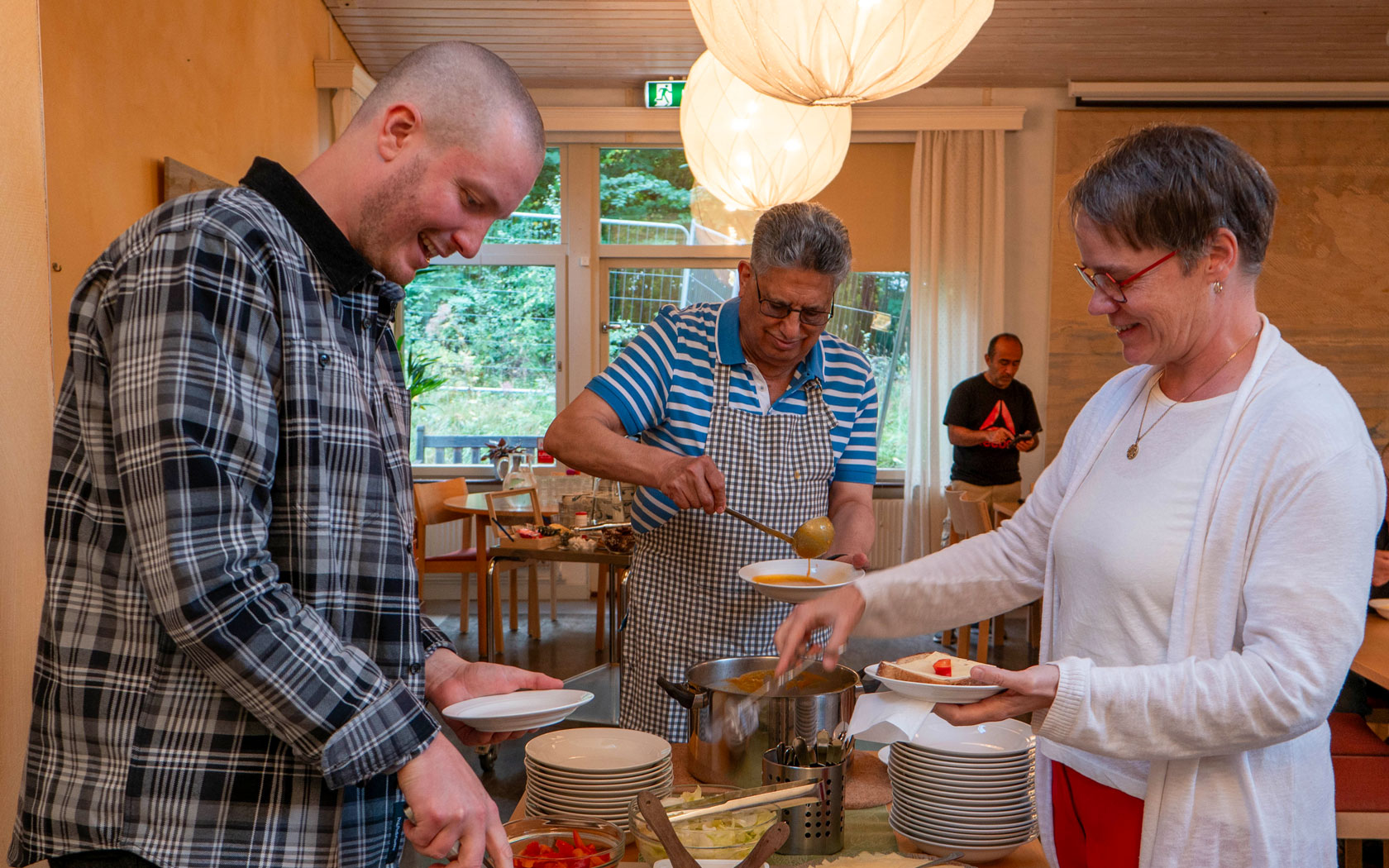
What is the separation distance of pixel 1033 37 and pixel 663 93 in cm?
229

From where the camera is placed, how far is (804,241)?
77.9 inches

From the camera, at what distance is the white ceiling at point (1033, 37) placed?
600 cm

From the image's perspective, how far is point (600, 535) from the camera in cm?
425

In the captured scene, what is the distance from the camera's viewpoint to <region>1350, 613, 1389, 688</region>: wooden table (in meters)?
2.53

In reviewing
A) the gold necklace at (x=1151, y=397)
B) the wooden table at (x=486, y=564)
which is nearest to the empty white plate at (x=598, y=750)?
the gold necklace at (x=1151, y=397)

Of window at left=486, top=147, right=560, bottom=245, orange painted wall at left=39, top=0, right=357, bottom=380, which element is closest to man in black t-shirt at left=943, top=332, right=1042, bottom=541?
window at left=486, top=147, right=560, bottom=245

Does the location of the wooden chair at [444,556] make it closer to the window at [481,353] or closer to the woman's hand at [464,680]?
the window at [481,353]

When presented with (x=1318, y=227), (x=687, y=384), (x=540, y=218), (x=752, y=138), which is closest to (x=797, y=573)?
(x=687, y=384)

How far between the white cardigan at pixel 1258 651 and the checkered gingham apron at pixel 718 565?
3.04ft

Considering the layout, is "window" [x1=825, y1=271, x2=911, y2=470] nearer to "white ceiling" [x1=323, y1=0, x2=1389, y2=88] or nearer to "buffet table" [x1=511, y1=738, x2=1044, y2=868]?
"white ceiling" [x1=323, y1=0, x2=1389, y2=88]

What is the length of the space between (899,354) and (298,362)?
6.53 metres

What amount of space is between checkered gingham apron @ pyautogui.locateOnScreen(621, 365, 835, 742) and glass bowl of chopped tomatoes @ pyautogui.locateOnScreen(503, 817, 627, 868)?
781 millimetres

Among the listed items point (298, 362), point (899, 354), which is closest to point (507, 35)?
point (899, 354)

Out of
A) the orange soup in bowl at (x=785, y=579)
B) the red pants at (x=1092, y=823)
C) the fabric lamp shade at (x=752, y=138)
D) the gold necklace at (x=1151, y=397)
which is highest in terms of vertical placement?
the fabric lamp shade at (x=752, y=138)
